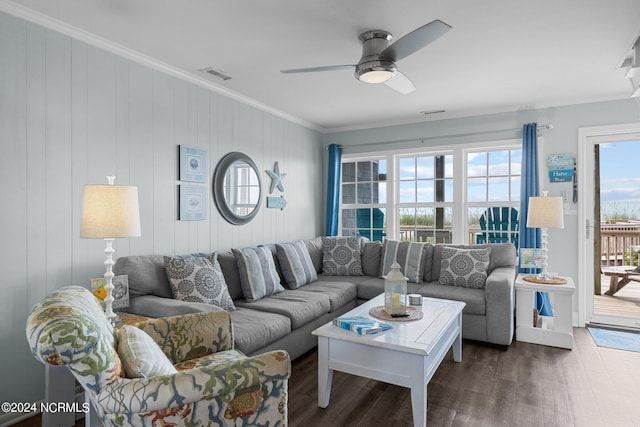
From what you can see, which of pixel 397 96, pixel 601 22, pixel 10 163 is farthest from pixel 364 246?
pixel 10 163

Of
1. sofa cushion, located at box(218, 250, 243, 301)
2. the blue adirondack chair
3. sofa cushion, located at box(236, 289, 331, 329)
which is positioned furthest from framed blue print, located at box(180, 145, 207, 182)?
the blue adirondack chair

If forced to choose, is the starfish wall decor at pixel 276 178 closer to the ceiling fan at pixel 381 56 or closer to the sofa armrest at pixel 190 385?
the ceiling fan at pixel 381 56

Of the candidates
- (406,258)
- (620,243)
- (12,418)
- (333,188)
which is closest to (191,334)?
(12,418)

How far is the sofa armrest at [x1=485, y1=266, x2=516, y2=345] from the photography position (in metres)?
3.36

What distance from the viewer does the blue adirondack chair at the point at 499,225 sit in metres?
4.54

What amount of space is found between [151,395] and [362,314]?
5.35 feet

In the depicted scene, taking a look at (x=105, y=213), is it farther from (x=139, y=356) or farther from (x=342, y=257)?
(x=342, y=257)

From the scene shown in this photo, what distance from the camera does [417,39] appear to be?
2.11 m

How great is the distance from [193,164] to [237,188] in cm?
62

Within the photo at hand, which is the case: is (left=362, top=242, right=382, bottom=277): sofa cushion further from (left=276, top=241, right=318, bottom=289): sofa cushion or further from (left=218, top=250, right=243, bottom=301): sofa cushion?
(left=218, top=250, right=243, bottom=301): sofa cushion

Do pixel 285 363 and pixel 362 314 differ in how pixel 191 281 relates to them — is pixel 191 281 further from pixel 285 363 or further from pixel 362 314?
pixel 285 363

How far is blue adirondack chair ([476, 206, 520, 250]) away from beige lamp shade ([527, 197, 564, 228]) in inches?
35.3

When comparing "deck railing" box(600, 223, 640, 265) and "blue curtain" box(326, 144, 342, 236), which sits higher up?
"blue curtain" box(326, 144, 342, 236)

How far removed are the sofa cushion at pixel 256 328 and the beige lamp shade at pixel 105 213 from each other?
2.93 ft
